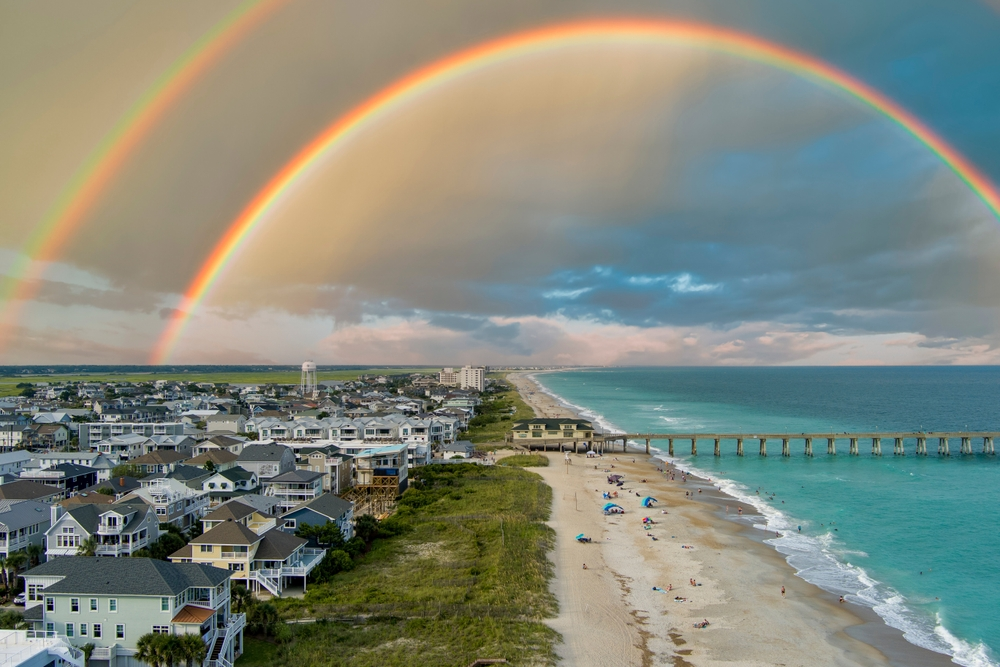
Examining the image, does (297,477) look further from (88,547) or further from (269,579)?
(88,547)

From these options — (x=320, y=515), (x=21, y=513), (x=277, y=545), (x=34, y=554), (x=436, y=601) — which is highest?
(x=21, y=513)

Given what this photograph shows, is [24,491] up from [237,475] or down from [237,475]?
down

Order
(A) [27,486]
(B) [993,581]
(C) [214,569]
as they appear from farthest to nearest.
→ (A) [27,486]
(B) [993,581]
(C) [214,569]

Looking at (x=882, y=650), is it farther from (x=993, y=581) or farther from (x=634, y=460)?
(x=634, y=460)

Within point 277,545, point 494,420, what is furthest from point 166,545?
point 494,420

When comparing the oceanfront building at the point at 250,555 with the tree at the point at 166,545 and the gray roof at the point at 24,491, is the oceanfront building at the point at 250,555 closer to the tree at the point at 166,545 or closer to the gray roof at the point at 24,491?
the tree at the point at 166,545

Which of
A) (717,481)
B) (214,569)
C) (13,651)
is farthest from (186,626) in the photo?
(717,481)

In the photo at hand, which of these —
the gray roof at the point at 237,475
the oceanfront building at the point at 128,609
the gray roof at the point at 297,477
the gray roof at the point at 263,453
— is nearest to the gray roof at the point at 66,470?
the gray roof at the point at 263,453
